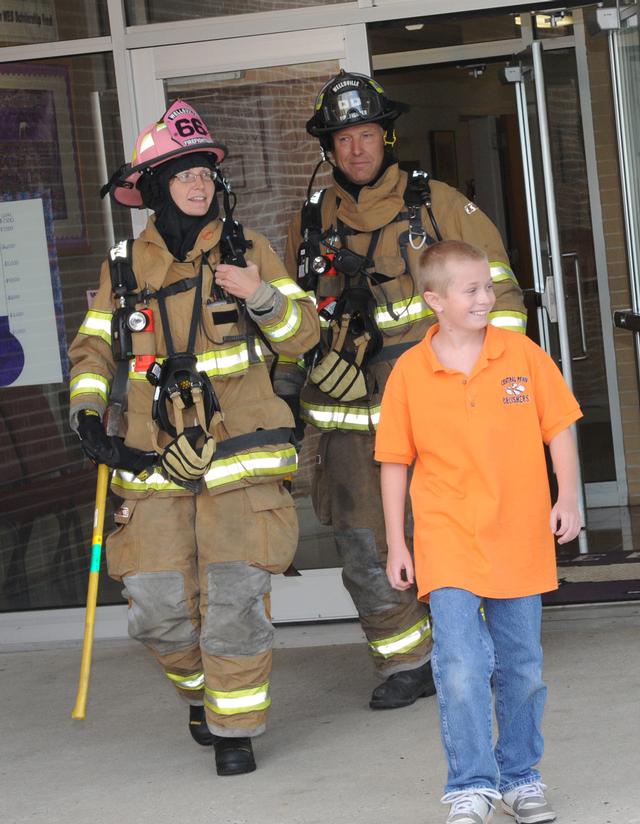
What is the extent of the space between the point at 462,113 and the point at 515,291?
783 cm

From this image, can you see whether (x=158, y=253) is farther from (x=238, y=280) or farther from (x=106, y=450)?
(x=106, y=450)

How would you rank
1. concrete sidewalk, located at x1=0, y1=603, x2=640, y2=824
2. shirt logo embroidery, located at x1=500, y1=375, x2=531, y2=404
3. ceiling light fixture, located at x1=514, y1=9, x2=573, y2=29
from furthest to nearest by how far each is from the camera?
ceiling light fixture, located at x1=514, y1=9, x2=573, y2=29
concrete sidewalk, located at x1=0, y1=603, x2=640, y2=824
shirt logo embroidery, located at x1=500, y1=375, x2=531, y2=404

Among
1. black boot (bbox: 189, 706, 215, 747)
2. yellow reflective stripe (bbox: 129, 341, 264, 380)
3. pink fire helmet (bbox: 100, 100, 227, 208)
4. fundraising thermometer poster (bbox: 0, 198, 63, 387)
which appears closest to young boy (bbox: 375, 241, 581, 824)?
yellow reflective stripe (bbox: 129, 341, 264, 380)

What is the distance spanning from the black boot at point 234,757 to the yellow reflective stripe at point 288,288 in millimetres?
1473

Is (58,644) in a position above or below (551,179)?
below

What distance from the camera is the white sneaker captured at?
3430mm

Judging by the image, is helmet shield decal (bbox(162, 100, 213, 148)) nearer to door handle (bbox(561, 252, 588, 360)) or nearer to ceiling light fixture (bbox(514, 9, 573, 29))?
ceiling light fixture (bbox(514, 9, 573, 29))

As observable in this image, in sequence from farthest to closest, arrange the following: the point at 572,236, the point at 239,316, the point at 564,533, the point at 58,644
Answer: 1. the point at 572,236
2. the point at 58,644
3. the point at 239,316
4. the point at 564,533

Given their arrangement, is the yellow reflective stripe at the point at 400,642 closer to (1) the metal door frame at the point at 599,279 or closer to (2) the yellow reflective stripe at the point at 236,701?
(2) the yellow reflective stripe at the point at 236,701

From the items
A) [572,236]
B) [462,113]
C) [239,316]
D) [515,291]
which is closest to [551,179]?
[572,236]

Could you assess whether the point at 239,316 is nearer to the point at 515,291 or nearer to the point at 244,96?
the point at 515,291

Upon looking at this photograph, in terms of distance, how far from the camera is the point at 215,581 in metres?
4.38

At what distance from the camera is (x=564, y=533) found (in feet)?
11.4

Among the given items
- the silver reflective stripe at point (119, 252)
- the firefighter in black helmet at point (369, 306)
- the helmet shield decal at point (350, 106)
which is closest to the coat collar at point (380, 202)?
the firefighter in black helmet at point (369, 306)
